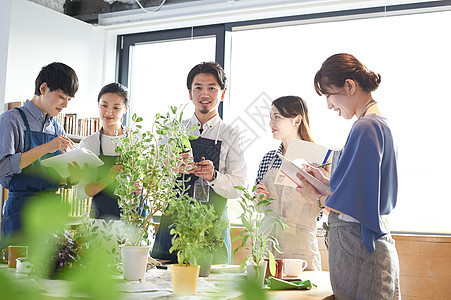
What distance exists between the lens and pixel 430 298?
358cm

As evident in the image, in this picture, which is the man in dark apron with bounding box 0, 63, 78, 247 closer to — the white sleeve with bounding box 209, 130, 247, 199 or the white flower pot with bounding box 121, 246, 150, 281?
the white sleeve with bounding box 209, 130, 247, 199

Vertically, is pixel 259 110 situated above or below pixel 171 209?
above

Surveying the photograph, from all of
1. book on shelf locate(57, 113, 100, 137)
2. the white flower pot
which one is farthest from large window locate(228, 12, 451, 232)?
the white flower pot

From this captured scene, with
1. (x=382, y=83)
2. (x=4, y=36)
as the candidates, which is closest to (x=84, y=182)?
(x=4, y=36)

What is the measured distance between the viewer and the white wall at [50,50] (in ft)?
14.5

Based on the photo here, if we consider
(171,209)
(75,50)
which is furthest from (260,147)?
(171,209)

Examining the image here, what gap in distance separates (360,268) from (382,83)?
9.51 feet

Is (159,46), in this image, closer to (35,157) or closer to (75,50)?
(75,50)

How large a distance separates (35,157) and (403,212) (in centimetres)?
291

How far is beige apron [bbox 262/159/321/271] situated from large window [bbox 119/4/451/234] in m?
1.32

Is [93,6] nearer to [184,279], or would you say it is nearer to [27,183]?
[27,183]

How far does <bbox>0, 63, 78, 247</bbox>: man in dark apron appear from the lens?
111 inches

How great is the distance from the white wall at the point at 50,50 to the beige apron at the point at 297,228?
2.66 metres

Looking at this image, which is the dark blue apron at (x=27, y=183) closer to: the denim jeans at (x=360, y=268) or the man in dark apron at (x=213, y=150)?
the man in dark apron at (x=213, y=150)
